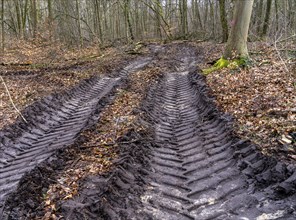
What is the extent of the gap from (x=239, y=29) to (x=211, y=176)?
314 inches

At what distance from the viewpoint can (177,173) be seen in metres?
5.34

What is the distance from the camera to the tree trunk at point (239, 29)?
11.3m

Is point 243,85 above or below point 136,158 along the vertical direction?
above

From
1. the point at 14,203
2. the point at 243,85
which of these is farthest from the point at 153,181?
the point at 243,85

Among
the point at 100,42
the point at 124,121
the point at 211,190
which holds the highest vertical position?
the point at 100,42

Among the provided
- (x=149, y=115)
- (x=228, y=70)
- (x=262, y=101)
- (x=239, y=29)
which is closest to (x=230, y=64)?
(x=228, y=70)

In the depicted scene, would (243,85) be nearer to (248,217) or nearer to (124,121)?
(124,121)

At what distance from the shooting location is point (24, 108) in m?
9.08

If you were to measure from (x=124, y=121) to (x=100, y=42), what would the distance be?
17149 mm

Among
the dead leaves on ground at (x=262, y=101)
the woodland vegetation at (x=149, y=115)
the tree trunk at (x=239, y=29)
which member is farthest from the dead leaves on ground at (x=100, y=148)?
the tree trunk at (x=239, y=29)

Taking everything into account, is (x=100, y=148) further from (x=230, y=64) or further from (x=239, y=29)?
(x=239, y=29)

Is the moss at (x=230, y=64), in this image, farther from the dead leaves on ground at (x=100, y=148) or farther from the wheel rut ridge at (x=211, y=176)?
the wheel rut ridge at (x=211, y=176)

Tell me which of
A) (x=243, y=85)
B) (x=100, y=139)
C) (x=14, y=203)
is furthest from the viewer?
(x=243, y=85)

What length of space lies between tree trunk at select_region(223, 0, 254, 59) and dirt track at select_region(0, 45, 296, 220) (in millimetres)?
4041
